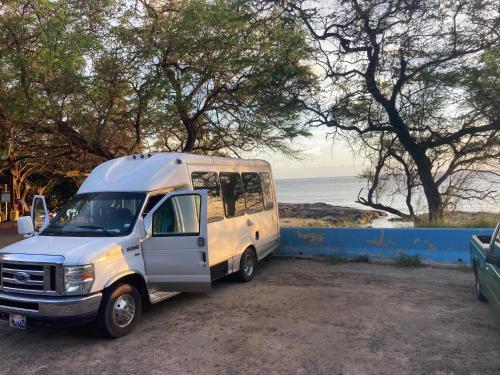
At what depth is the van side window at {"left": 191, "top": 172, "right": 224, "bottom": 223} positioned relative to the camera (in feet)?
26.6

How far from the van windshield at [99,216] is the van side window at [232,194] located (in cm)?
208

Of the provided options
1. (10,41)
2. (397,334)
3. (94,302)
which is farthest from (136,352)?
(10,41)

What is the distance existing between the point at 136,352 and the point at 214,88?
12005 millimetres

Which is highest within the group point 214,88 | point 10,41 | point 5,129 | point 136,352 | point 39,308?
point 10,41

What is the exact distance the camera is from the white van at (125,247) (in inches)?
231

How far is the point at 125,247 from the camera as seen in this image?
21.3 feet

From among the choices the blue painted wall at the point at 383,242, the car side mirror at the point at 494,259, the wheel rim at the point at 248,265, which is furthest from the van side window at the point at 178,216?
the blue painted wall at the point at 383,242

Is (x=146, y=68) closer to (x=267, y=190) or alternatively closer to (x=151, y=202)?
(x=267, y=190)

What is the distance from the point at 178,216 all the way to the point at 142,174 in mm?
960

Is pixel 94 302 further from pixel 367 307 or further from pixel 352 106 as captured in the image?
pixel 352 106

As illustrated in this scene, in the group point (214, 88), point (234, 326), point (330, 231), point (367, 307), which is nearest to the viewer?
point (234, 326)

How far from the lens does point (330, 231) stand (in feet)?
36.0

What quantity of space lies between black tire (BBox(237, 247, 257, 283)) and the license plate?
4134mm

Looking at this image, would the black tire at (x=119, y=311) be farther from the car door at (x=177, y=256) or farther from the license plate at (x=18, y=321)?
the license plate at (x=18, y=321)
